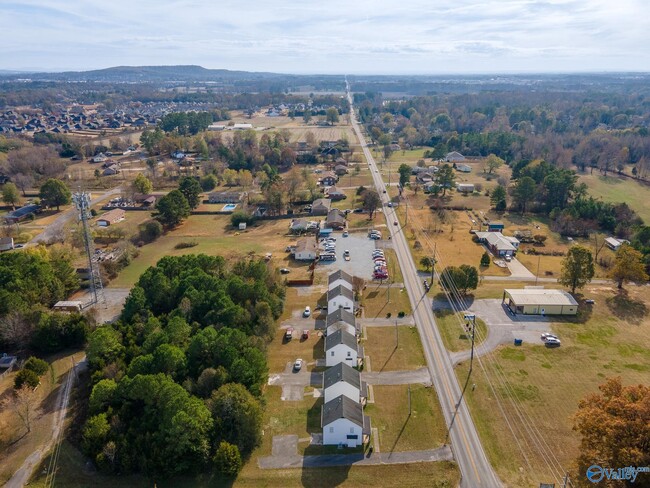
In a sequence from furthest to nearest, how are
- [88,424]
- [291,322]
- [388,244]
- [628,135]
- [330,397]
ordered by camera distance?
[628,135] < [388,244] < [291,322] < [330,397] < [88,424]

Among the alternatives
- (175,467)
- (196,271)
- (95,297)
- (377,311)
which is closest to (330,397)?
(175,467)

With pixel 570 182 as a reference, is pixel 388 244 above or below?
below

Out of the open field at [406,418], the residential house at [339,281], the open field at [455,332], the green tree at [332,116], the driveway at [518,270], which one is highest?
the green tree at [332,116]

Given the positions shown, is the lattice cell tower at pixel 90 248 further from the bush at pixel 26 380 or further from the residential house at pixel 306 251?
the residential house at pixel 306 251

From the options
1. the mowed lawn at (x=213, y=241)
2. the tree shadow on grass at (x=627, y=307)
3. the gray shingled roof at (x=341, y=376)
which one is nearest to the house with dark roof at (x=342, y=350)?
the gray shingled roof at (x=341, y=376)

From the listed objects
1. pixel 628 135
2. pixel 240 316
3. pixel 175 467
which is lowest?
pixel 175 467

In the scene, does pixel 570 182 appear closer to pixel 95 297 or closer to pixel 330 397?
pixel 330 397
